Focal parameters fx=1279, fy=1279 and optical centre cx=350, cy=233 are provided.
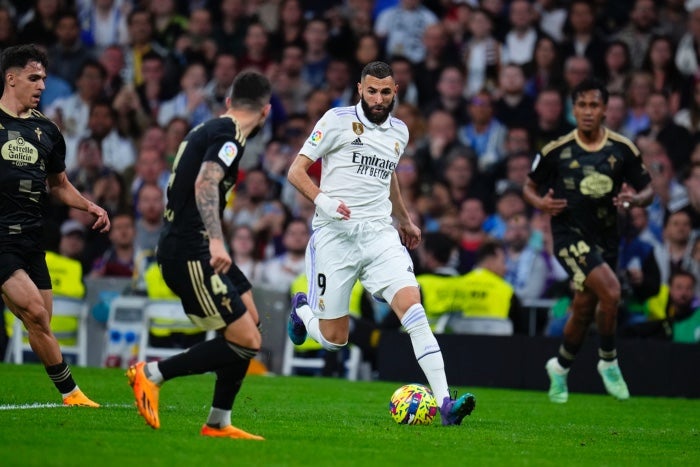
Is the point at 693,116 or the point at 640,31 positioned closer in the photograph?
the point at 693,116

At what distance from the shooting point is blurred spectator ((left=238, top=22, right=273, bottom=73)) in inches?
830

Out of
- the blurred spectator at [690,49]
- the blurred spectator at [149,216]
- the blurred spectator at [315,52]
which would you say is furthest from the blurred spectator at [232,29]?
the blurred spectator at [690,49]

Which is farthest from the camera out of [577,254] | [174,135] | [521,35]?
[174,135]

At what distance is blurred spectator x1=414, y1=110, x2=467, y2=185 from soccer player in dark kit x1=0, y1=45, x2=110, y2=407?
9188 millimetres

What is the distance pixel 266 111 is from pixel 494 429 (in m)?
3.31

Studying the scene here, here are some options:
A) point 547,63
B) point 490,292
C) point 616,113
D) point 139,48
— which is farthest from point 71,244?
point 616,113

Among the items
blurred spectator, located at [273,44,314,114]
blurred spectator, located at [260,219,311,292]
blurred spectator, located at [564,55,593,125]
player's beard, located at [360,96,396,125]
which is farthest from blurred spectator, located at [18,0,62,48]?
player's beard, located at [360,96,396,125]

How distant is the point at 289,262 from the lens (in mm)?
18031

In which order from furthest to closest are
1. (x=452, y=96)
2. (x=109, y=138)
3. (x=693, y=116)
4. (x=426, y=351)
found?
1. (x=109, y=138)
2. (x=452, y=96)
3. (x=693, y=116)
4. (x=426, y=351)

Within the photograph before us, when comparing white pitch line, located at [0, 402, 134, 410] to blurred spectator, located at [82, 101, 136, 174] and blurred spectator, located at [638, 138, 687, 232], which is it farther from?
blurred spectator, located at [82, 101, 136, 174]

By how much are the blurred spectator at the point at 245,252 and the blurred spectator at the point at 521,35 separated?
4928 mm

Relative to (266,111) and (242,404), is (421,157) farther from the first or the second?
(266,111)

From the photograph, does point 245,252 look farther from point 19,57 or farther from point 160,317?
point 19,57

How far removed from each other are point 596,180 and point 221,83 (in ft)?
29.7
